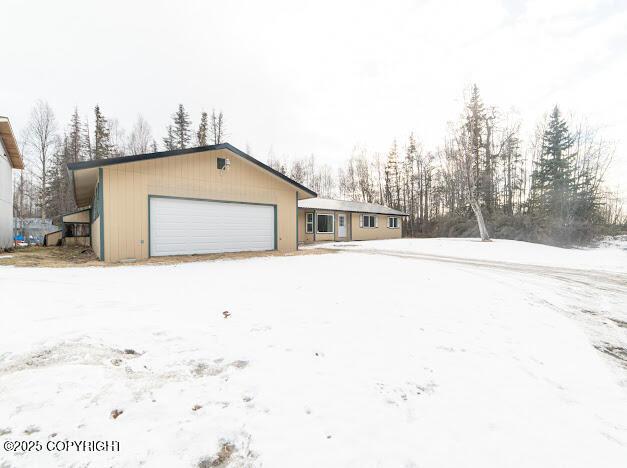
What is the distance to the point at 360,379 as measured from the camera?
206 centimetres

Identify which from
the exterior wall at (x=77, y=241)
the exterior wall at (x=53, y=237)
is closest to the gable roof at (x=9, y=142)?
the exterior wall at (x=53, y=237)

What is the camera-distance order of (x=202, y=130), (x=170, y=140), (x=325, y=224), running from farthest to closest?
(x=170, y=140)
(x=202, y=130)
(x=325, y=224)

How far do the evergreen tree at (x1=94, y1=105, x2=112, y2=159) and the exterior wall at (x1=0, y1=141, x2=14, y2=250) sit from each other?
Answer: 1361 cm

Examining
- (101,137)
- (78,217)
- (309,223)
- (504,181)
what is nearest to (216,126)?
(101,137)

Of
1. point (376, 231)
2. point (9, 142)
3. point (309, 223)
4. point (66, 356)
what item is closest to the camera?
point (66, 356)

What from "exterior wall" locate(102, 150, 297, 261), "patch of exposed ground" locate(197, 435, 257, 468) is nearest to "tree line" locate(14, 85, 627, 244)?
"exterior wall" locate(102, 150, 297, 261)

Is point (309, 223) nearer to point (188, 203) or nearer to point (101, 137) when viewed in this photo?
point (188, 203)

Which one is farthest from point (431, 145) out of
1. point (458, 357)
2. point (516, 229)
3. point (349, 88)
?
point (458, 357)

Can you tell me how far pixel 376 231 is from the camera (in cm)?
2395

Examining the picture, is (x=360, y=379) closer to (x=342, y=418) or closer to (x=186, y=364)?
(x=342, y=418)

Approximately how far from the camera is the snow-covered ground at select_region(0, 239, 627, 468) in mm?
1407

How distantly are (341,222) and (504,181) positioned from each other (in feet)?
55.7

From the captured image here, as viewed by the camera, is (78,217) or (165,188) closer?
(165,188)

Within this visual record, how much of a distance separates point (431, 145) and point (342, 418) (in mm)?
34815
